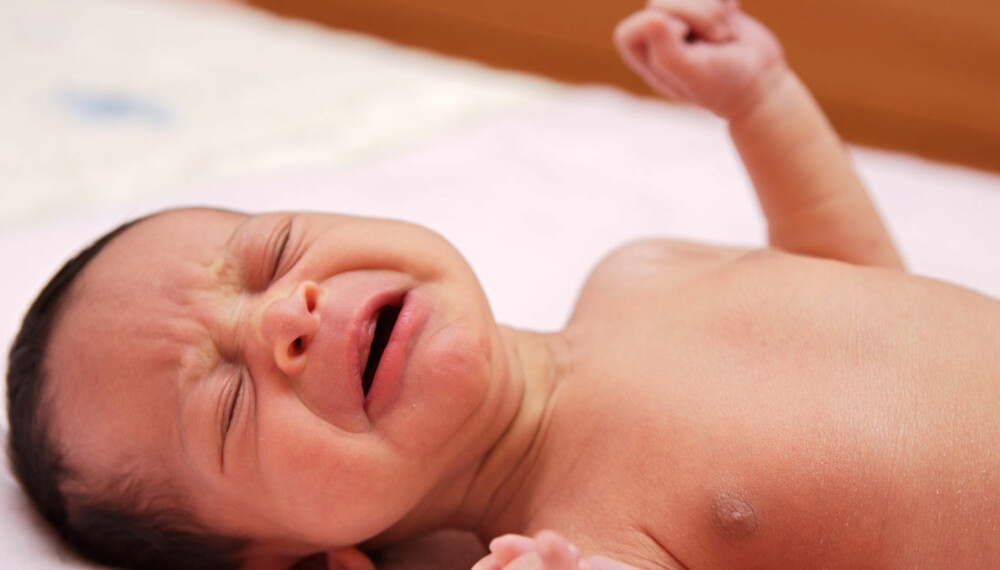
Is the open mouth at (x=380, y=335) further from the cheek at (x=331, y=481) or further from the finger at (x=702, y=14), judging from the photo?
the finger at (x=702, y=14)

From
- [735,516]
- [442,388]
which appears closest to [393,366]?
[442,388]

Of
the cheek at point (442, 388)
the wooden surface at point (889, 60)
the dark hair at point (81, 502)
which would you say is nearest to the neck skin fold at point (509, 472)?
the cheek at point (442, 388)

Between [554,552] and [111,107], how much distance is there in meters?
1.79

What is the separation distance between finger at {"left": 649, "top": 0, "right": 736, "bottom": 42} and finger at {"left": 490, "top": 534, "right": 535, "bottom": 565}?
80 cm

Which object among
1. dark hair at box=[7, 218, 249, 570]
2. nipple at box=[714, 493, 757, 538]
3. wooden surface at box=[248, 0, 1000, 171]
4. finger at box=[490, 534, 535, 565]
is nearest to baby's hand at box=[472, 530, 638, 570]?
finger at box=[490, 534, 535, 565]

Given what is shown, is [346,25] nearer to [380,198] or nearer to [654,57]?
[380,198]

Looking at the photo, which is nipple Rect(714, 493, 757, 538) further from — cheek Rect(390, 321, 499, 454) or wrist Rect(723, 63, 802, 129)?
wrist Rect(723, 63, 802, 129)

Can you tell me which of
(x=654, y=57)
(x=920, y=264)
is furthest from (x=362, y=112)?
(x=920, y=264)

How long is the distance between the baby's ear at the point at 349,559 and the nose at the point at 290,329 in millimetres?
258

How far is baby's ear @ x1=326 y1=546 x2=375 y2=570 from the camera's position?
1.07 metres

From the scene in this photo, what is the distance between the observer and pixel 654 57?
1.26 meters

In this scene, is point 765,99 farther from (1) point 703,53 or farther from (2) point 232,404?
(2) point 232,404

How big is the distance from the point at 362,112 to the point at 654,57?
1063 mm

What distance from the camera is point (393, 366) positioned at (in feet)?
3.12
